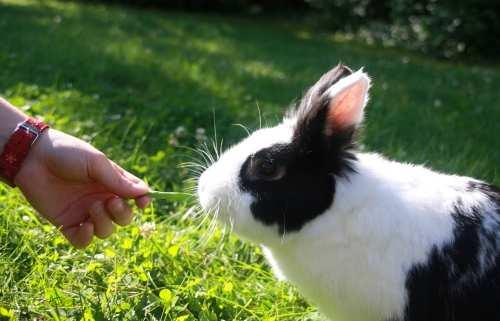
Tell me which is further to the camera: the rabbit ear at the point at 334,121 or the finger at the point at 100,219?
the finger at the point at 100,219

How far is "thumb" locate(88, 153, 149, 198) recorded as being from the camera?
2.13 metres

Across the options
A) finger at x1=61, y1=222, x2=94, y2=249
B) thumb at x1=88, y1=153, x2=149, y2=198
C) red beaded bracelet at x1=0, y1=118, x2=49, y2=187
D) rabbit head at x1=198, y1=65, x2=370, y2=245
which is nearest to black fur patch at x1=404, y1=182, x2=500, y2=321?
rabbit head at x1=198, y1=65, x2=370, y2=245

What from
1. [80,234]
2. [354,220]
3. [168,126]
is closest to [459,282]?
[354,220]

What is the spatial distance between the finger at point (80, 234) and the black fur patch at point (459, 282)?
1.11m

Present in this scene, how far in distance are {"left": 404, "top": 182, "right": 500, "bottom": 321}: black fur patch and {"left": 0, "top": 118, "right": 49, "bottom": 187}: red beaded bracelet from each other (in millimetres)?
1355

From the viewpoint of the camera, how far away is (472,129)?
15.9 feet

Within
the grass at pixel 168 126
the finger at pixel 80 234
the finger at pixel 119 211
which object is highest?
the finger at pixel 119 211

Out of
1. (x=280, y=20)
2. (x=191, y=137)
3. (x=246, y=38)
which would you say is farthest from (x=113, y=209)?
(x=280, y=20)

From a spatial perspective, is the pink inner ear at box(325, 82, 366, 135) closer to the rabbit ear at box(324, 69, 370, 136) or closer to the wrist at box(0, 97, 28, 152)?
the rabbit ear at box(324, 69, 370, 136)

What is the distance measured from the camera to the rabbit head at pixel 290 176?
1.99 meters

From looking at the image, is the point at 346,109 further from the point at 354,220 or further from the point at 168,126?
the point at 168,126

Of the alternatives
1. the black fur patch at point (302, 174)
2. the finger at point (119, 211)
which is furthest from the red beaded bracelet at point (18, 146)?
the black fur patch at point (302, 174)

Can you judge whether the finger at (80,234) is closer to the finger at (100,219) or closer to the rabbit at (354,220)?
the finger at (100,219)

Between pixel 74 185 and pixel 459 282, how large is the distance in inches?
54.6
